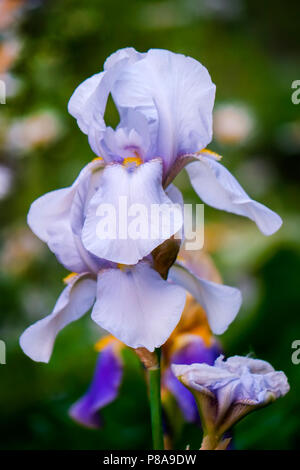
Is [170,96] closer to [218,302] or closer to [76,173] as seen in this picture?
[218,302]

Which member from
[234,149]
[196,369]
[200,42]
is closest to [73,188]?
[196,369]

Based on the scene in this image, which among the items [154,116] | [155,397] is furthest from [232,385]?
[154,116]

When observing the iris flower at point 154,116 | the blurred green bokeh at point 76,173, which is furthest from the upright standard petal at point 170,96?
the blurred green bokeh at point 76,173

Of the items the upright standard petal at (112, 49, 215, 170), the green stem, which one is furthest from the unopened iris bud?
the upright standard petal at (112, 49, 215, 170)

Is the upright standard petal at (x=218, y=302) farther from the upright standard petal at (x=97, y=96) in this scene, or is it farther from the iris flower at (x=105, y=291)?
the upright standard petal at (x=97, y=96)

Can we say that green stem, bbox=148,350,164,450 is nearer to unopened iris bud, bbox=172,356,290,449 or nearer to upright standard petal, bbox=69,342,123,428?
unopened iris bud, bbox=172,356,290,449
